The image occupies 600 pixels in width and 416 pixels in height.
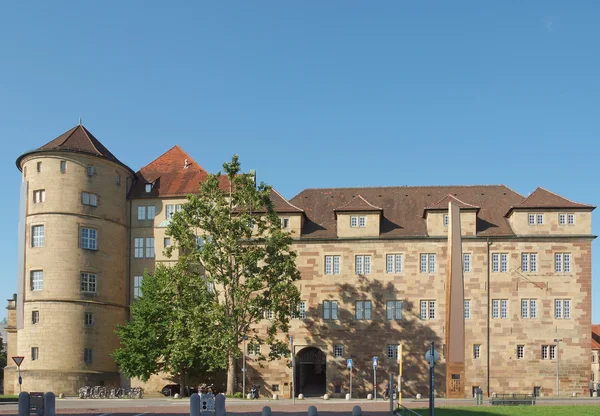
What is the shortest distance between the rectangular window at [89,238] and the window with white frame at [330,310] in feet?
58.5

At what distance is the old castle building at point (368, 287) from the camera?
59.5 meters

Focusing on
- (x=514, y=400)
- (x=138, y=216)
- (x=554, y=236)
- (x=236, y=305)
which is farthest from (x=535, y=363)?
(x=138, y=216)

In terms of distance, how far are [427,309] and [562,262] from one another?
10244 millimetres

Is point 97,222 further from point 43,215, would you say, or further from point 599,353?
point 599,353

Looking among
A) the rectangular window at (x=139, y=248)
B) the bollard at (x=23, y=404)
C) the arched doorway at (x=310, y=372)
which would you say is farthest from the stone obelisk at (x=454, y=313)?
the bollard at (x=23, y=404)

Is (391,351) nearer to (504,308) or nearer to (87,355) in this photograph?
(504,308)

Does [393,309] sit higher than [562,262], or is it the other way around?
[562,262]

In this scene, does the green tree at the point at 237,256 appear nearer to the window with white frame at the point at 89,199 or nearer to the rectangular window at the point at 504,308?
the window with white frame at the point at 89,199

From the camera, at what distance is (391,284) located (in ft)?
201

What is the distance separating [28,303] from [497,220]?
115 feet

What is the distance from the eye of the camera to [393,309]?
61031mm

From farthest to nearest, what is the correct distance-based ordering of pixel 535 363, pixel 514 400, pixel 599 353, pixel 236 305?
pixel 599 353 < pixel 535 363 < pixel 236 305 < pixel 514 400

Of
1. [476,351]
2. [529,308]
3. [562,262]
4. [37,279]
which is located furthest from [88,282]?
[562,262]

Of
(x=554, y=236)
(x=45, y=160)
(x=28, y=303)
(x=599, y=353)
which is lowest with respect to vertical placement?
(x=599, y=353)
